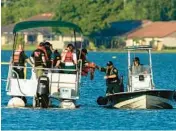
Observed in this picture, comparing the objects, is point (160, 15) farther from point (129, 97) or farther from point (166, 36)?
point (129, 97)

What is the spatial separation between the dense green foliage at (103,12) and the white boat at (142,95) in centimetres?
12402

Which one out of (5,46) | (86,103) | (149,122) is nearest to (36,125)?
(149,122)

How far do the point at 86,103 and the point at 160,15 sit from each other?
453 feet

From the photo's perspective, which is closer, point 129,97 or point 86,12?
point 129,97

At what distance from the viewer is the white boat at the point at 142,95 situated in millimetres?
40250

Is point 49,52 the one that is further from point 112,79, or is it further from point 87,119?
point 87,119

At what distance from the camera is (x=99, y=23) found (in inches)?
→ 6531

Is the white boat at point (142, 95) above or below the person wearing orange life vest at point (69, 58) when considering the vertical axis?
below

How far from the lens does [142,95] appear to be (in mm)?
40219

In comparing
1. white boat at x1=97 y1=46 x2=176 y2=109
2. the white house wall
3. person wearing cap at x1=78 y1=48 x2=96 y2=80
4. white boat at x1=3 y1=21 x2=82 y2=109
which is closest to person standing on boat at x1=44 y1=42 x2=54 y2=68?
white boat at x1=3 y1=21 x2=82 y2=109

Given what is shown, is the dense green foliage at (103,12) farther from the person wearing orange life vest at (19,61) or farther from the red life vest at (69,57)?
the red life vest at (69,57)

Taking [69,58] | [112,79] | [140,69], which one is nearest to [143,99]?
[140,69]

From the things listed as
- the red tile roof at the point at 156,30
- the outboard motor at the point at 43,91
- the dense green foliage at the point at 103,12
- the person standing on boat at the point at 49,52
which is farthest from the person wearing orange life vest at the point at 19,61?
the dense green foliage at the point at 103,12

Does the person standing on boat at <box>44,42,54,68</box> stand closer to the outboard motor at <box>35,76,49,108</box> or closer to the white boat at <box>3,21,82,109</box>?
the white boat at <box>3,21,82,109</box>
